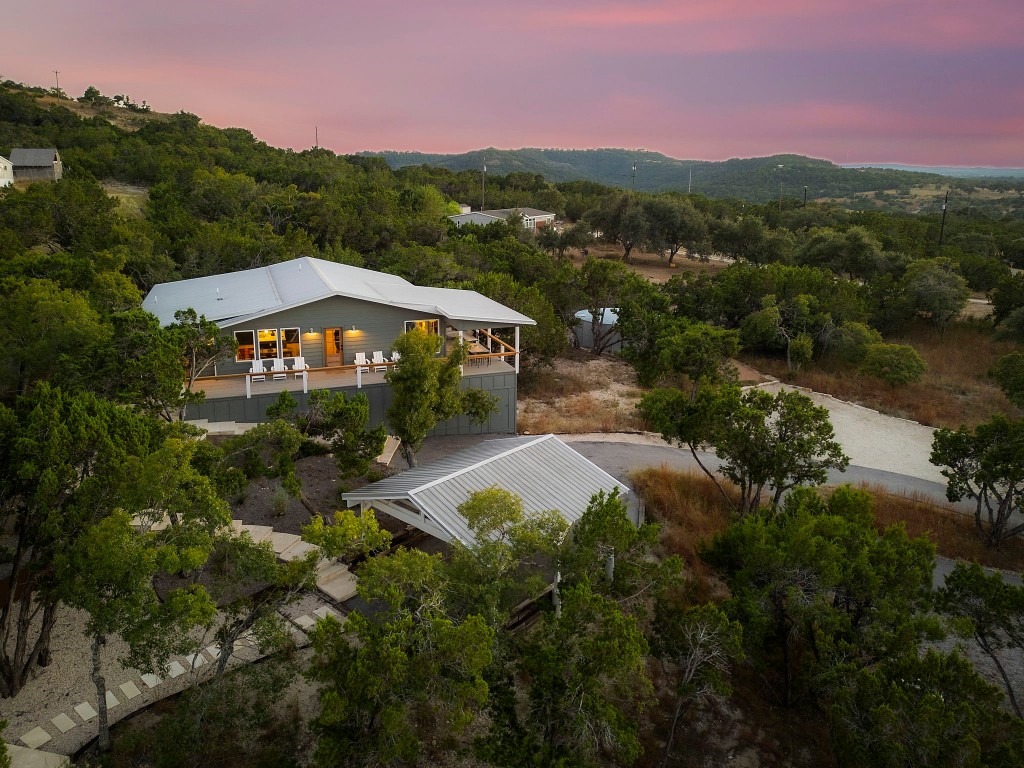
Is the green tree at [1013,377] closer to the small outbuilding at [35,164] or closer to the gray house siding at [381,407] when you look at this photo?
the gray house siding at [381,407]

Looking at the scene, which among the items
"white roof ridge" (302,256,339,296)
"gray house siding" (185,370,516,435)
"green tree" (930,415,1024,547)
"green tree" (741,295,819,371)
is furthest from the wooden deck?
"green tree" (741,295,819,371)

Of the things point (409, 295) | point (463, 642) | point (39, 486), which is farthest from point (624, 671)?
point (409, 295)

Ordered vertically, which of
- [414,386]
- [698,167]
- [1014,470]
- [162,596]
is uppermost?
[698,167]

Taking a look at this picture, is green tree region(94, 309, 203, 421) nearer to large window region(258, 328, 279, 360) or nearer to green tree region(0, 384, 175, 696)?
green tree region(0, 384, 175, 696)

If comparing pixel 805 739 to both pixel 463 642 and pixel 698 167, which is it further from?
pixel 698 167

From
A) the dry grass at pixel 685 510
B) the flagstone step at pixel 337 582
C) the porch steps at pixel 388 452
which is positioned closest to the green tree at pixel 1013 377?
the dry grass at pixel 685 510
